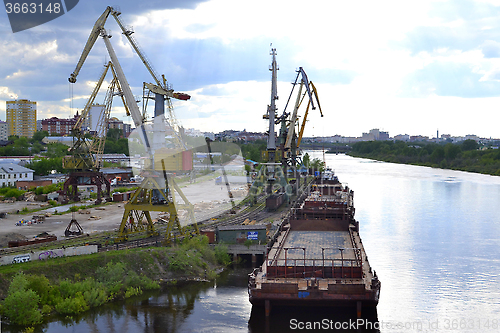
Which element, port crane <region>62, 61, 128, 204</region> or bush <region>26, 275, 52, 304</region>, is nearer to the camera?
bush <region>26, 275, 52, 304</region>

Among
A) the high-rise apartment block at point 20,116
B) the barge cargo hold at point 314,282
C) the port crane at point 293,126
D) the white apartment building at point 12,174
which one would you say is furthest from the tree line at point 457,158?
the high-rise apartment block at point 20,116

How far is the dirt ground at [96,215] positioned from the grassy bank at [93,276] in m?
9.02

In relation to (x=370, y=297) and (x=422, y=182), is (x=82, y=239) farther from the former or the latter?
(x=422, y=182)

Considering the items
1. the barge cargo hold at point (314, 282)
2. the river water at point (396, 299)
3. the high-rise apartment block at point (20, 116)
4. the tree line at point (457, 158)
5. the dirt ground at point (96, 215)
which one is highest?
the high-rise apartment block at point (20, 116)

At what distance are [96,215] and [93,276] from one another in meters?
22.3

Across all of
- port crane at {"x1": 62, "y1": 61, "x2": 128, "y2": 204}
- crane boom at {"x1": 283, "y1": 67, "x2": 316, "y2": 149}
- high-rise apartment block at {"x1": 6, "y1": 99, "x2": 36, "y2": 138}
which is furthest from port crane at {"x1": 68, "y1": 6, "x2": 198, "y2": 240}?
high-rise apartment block at {"x1": 6, "y1": 99, "x2": 36, "y2": 138}

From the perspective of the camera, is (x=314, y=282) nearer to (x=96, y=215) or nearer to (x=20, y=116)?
(x=96, y=215)

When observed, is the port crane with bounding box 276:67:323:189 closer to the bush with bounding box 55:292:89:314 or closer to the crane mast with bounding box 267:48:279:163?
the crane mast with bounding box 267:48:279:163

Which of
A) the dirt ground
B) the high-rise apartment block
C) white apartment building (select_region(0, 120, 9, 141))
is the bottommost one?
the dirt ground

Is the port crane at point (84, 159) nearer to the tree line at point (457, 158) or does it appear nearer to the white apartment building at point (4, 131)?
the tree line at point (457, 158)

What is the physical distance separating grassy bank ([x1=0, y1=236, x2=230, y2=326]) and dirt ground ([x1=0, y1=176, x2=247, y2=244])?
29.6 ft

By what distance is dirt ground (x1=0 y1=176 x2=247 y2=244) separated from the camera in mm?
35781

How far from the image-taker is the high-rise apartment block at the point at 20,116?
617 ft

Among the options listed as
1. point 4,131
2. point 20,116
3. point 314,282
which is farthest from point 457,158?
point 4,131
